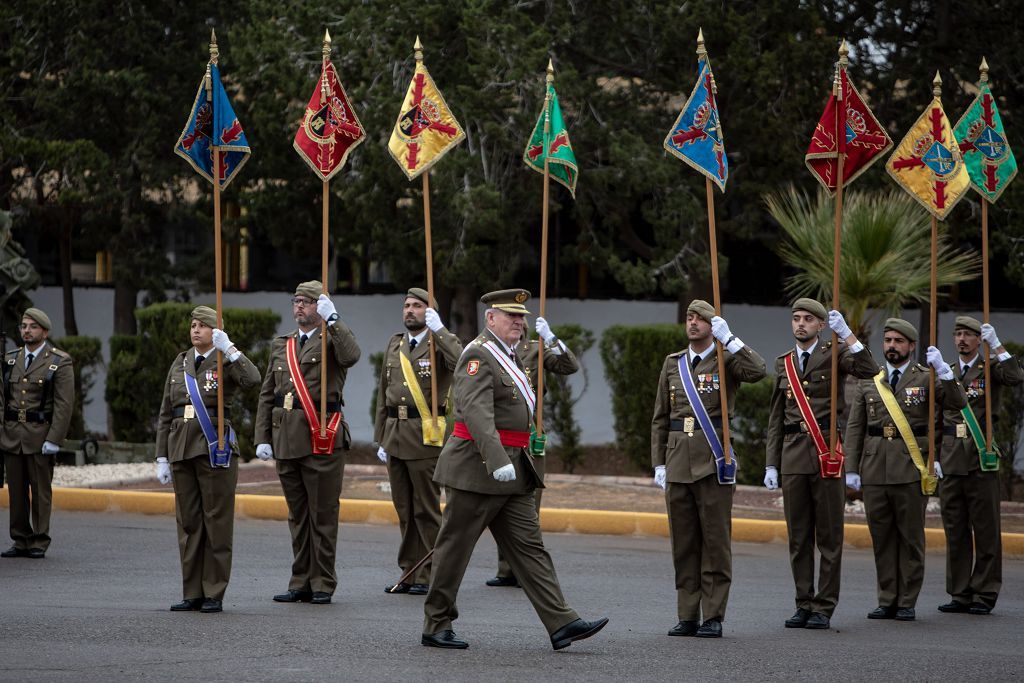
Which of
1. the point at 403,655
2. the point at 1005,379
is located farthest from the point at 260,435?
the point at 1005,379

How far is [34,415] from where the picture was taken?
38.9 ft

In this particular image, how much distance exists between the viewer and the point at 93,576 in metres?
10.6

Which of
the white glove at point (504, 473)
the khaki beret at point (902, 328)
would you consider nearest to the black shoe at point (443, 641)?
the white glove at point (504, 473)

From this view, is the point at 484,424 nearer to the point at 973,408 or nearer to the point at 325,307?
the point at 325,307

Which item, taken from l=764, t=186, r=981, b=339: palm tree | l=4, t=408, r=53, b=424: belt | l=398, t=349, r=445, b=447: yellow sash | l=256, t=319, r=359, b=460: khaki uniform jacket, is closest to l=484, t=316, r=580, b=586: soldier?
l=398, t=349, r=445, b=447: yellow sash

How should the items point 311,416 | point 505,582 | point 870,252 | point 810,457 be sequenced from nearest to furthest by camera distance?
1. point 810,457
2. point 311,416
3. point 505,582
4. point 870,252

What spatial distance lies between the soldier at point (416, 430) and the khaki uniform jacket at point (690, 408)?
1.71m

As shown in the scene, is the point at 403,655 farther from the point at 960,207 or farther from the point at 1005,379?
the point at 960,207

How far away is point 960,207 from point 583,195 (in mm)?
4147

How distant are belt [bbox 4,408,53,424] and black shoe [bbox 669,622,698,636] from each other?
5587 millimetres

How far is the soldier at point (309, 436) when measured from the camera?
31.6 feet

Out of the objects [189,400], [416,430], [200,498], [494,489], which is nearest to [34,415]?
[189,400]

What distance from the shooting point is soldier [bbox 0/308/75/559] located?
11.7 m

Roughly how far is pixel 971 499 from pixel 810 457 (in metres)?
1.56
